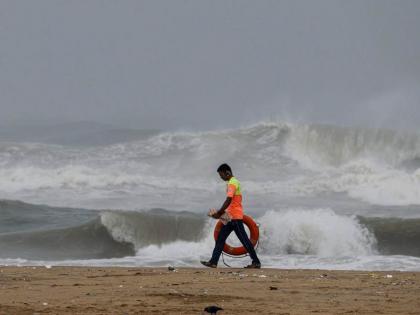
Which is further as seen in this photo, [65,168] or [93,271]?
[65,168]

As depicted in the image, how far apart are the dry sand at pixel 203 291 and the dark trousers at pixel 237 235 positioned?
529mm

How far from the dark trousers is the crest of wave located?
11.7 ft

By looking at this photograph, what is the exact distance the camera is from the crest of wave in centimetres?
1689

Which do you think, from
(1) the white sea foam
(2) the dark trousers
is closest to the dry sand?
(2) the dark trousers

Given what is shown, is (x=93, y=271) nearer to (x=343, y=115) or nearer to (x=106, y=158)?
(x=106, y=158)

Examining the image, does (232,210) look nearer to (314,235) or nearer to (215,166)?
(314,235)

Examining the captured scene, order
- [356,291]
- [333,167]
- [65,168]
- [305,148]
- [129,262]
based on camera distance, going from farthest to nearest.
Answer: [305,148] < [333,167] < [65,168] < [129,262] < [356,291]

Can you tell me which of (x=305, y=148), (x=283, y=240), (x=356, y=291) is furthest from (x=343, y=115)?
(x=356, y=291)

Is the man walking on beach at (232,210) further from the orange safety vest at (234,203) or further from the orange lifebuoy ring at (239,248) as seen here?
the orange lifebuoy ring at (239,248)

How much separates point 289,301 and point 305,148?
25354 millimetres

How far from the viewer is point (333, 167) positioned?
3198 cm

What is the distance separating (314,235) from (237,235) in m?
4.51

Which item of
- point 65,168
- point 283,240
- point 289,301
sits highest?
point 65,168

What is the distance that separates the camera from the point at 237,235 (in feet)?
42.8
